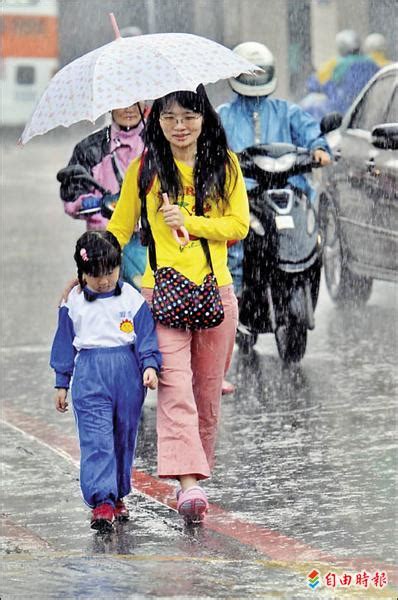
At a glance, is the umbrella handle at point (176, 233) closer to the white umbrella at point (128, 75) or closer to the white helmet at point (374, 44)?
the white umbrella at point (128, 75)

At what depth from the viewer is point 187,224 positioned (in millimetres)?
7129

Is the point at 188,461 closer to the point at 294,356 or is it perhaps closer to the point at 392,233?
the point at 294,356

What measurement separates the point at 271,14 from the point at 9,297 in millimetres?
23568

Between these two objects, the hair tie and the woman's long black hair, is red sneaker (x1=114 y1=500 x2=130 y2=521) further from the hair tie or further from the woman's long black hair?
the woman's long black hair

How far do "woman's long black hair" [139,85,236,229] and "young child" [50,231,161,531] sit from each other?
308 millimetres

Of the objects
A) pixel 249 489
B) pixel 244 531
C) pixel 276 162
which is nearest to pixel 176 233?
pixel 244 531

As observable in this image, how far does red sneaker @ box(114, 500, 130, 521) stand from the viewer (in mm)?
7324

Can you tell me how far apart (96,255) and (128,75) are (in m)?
0.73

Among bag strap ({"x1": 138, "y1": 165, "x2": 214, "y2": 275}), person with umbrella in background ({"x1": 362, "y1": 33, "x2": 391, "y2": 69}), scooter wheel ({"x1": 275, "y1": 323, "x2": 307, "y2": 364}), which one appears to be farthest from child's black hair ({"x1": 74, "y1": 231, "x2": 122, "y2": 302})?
person with umbrella in background ({"x1": 362, "y1": 33, "x2": 391, "y2": 69})

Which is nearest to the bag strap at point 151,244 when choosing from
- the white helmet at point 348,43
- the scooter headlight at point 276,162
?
the scooter headlight at point 276,162

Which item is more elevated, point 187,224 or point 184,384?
point 187,224

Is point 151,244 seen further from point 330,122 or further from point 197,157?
point 330,122

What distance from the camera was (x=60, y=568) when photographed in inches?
246

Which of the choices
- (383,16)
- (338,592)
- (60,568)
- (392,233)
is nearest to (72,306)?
(60,568)
